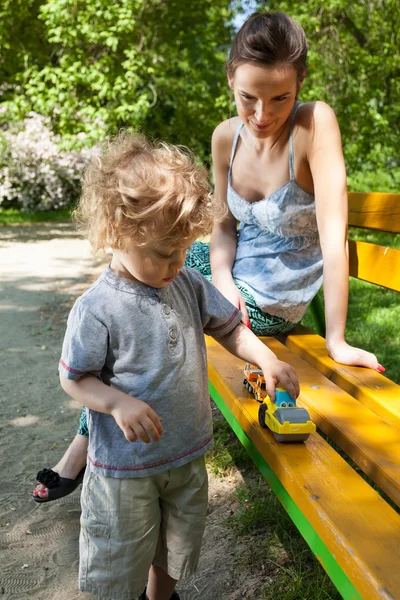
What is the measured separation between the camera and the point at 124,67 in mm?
10508

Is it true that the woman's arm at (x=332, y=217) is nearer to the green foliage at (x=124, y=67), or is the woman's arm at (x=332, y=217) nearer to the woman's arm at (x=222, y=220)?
the woman's arm at (x=222, y=220)

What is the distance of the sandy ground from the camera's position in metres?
2.30

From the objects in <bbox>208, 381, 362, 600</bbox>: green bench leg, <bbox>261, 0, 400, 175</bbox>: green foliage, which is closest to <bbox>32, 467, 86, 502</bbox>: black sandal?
<bbox>208, 381, 362, 600</bbox>: green bench leg

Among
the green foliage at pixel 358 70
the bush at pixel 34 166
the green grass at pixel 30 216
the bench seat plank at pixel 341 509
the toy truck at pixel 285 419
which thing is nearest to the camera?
the bench seat plank at pixel 341 509

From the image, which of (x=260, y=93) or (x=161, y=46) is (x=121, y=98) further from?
(x=260, y=93)

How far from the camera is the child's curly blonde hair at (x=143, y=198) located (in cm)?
168

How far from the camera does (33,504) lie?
2830 mm

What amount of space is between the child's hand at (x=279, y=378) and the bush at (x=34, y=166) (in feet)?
39.2

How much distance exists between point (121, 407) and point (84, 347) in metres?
0.18

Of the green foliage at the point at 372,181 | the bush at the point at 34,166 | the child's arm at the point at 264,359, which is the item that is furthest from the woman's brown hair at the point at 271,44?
the bush at the point at 34,166

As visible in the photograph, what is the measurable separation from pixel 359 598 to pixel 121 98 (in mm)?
10249

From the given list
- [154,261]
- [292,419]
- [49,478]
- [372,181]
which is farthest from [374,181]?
[154,261]

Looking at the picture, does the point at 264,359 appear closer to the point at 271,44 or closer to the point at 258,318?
the point at 258,318

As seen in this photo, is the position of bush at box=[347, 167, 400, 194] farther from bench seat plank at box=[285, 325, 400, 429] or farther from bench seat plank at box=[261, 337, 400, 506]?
bench seat plank at box=[261, 337, 400, 506]
